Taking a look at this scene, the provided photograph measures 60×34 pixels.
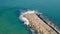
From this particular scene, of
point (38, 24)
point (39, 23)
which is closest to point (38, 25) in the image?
point (38, 24)

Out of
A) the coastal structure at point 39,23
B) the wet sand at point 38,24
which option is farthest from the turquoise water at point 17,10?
the wet sand at point 38,24

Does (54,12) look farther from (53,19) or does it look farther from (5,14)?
(5,14)

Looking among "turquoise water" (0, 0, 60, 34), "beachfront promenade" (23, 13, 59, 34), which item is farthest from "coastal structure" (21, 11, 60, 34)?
"turquoise water" (0, 0, 60, 34)

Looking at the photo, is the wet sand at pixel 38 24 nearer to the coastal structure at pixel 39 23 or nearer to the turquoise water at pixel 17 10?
the coastal structure at pixel 39 23

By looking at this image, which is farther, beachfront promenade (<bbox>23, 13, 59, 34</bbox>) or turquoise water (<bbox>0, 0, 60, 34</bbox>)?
turquoise water (<bbox>0, 0, 60, 34</bbox>)

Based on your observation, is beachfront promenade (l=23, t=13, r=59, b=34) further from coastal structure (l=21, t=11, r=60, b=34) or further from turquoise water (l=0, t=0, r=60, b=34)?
turquoise water (l=0, t=0, r=60, b=34)

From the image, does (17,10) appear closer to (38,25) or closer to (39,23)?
(39,23)

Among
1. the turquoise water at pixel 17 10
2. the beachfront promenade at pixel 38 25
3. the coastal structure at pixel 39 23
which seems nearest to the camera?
the beachfront promenade at pixel 38 25
